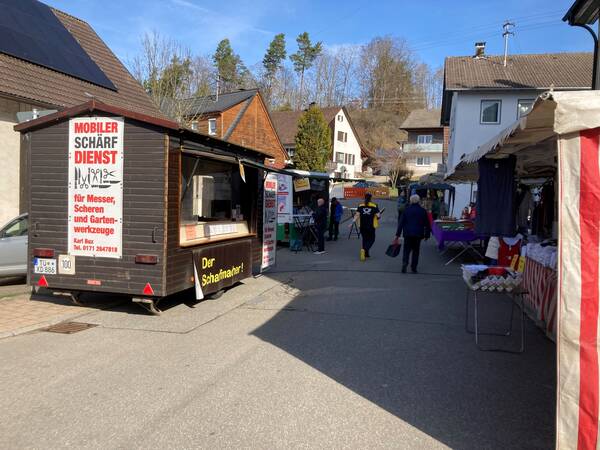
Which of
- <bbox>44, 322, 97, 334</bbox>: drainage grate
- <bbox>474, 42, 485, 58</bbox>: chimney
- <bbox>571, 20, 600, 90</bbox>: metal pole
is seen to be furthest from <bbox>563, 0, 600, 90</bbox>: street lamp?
<bbox>474, 42, 485, 58</bbox>: chimney

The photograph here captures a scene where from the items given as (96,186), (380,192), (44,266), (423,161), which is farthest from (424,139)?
(44,266)

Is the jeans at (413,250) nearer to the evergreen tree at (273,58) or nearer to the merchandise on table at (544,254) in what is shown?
the merchandise on table at (544,254)

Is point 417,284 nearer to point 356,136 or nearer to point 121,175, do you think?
point 121,175

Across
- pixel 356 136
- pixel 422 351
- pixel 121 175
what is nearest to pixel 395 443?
pixel 422 351

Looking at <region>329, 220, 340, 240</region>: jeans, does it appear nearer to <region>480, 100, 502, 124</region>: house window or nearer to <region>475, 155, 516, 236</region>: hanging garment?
<region>475, 155, 516, 236</region>: hanging garment

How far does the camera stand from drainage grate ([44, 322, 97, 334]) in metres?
6.34

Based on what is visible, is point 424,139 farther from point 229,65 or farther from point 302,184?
point 302,184

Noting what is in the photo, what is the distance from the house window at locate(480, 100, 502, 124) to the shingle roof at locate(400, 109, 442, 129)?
34.2 metres

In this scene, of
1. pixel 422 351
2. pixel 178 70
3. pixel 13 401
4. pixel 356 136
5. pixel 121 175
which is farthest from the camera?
pixel 356 136

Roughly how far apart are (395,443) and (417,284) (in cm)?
657

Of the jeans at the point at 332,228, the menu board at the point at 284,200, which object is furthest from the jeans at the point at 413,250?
the jeans at the point at 332,228

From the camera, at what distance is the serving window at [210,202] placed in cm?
762

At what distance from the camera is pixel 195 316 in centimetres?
720

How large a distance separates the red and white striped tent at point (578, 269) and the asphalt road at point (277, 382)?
26.9 inches
